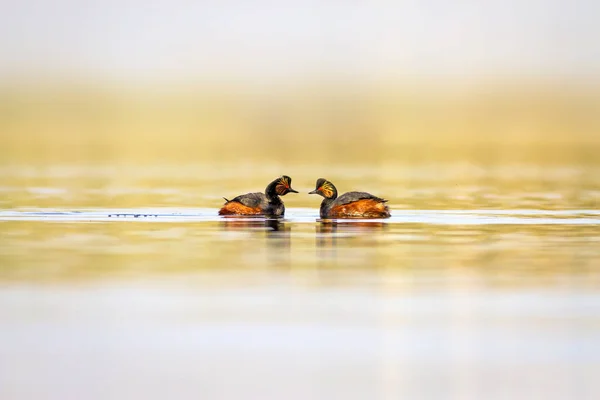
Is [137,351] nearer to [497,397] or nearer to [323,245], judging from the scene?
[497,397]

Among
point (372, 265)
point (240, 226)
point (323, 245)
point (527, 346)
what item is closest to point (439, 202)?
point (240, 226)

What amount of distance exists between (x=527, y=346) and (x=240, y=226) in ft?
41.5

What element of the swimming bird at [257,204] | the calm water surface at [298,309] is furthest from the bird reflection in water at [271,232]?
the swimming bird at [257,204]

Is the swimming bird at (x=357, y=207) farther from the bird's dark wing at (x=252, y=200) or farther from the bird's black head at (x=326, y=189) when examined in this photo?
the bird's dark wing at (x=252, y=200)

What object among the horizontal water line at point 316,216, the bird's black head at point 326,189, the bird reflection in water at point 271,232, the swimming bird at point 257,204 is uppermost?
the bird's black head at point 326,189

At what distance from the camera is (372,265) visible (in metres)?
17.8

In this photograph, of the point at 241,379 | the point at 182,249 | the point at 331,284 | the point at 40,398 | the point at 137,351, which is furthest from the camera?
the point at 182,249

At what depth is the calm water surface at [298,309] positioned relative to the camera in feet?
36.0

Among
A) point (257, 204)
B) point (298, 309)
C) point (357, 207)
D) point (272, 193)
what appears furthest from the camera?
point (272, 193)

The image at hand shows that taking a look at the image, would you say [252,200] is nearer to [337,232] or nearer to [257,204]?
[257,204]

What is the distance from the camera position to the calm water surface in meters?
11.0

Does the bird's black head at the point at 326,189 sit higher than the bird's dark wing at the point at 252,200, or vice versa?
the bird's black head at the point at 326,189

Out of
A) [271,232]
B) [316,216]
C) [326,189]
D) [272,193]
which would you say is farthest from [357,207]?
[271,232]

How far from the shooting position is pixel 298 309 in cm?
1401
